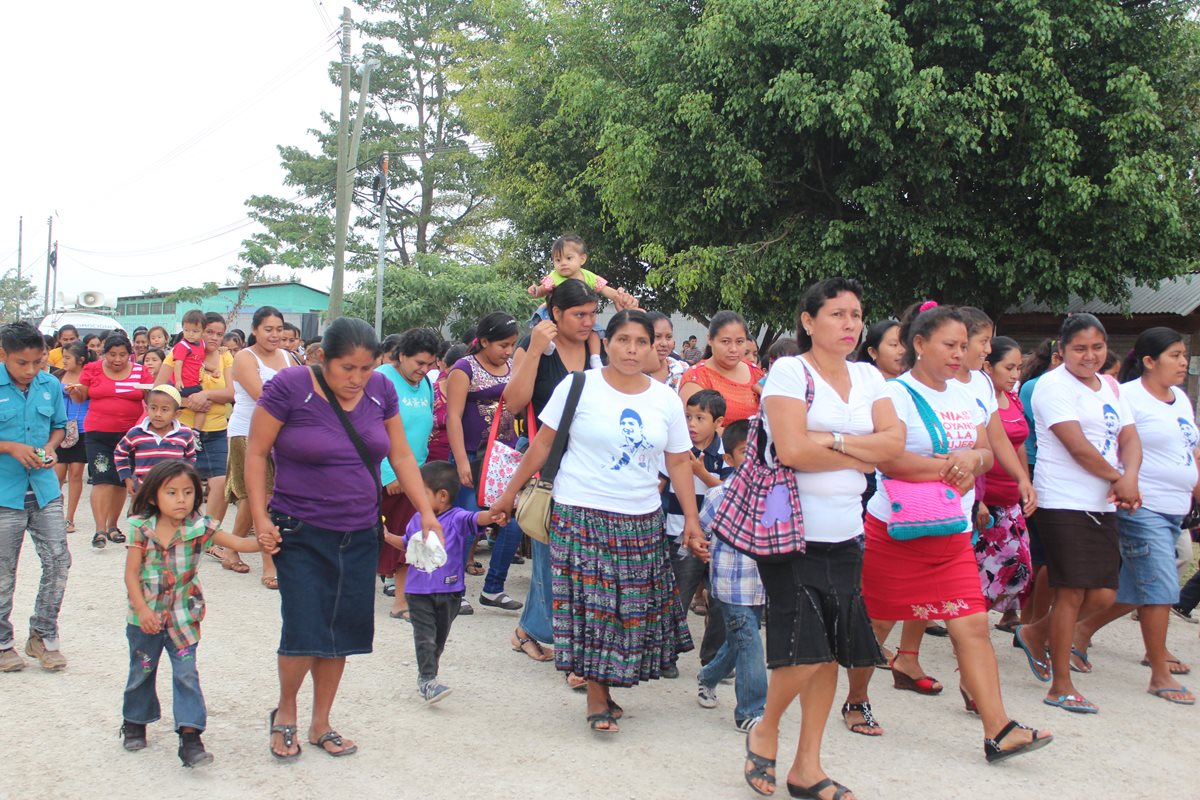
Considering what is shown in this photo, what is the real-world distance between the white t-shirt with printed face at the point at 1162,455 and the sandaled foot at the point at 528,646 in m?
3.52

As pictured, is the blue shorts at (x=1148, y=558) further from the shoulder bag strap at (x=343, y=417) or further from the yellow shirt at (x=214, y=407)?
the yellow shirt at (x=214, y=407)

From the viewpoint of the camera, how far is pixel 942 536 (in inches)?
173

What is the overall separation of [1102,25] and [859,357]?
9754 mm

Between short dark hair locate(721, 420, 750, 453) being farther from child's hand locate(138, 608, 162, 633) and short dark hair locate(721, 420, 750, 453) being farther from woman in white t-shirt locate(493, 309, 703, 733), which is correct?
child's hand locate(138, 608, 162, 633)

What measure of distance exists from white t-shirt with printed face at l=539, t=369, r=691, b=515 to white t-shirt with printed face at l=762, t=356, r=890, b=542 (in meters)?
0.76

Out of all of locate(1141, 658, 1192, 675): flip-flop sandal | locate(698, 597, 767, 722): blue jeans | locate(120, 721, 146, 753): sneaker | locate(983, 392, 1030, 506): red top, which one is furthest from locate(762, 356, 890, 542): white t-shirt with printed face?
locate(1141, 658, 1192, 675): flip-flop sandal

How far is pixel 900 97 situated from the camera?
13.0 metres

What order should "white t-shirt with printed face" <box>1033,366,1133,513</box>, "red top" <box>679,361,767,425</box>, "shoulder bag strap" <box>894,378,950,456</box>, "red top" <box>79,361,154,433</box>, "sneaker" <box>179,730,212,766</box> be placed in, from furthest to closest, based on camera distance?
"red top" <box>79,361,154,433</box>, "red top" <box>679,361,767,425</box>, "white t-shirt with printed face" <box>1033,366,1133,513</box>, "shoulder bag strap" <box>894,378,950,456</box>, "sneaker" <box>179,730,212,766</box>

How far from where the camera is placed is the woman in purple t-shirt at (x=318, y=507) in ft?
13.5

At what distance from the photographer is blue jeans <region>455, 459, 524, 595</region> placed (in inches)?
262

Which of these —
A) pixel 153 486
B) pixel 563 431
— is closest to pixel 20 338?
pixel 153 486

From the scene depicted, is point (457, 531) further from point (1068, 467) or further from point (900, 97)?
point (900, 97)

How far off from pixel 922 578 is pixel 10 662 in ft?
15.1

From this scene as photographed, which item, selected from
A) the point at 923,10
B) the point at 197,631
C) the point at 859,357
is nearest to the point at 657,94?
the point at 923,10
